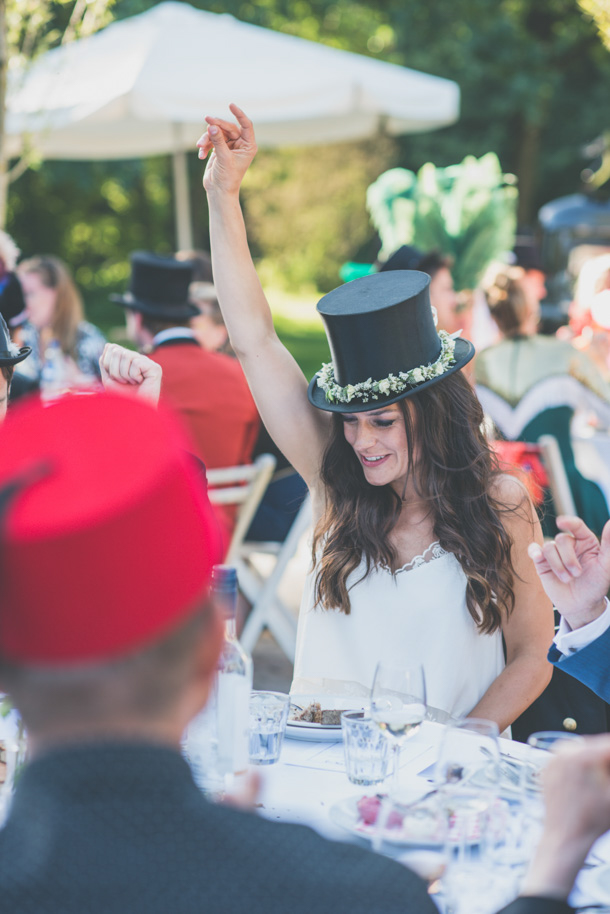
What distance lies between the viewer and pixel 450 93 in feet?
26.6

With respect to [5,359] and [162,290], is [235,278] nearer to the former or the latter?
[5,359]

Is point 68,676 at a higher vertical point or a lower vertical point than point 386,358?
higher

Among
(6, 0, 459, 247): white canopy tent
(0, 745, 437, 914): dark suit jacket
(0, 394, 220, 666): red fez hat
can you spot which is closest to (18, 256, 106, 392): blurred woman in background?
(6, 0, 459, 247): white canopy tent

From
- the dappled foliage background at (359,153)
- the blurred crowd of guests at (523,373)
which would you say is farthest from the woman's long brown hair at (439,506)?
the dappled foliage background at (359,153)

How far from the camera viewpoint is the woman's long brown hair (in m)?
2.58

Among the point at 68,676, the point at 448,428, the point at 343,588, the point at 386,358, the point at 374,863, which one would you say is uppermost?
the point at 68,676

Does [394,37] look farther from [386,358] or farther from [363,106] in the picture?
[386,358]

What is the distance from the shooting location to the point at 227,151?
2615 millimetres

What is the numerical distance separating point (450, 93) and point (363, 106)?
1017 mm

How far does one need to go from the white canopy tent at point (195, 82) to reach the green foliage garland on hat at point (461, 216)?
2.14ft

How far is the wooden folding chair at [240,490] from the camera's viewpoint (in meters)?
4.46

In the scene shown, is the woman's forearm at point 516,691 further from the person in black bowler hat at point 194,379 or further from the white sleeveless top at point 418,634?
the person in black bowler hat at point 194,379

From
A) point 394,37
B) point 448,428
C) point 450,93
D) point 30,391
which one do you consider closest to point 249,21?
point 394,37

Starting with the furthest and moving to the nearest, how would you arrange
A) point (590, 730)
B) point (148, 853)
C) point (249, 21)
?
1. point (249, 21)
2. point (590, 730)
3. point (148, 853)
